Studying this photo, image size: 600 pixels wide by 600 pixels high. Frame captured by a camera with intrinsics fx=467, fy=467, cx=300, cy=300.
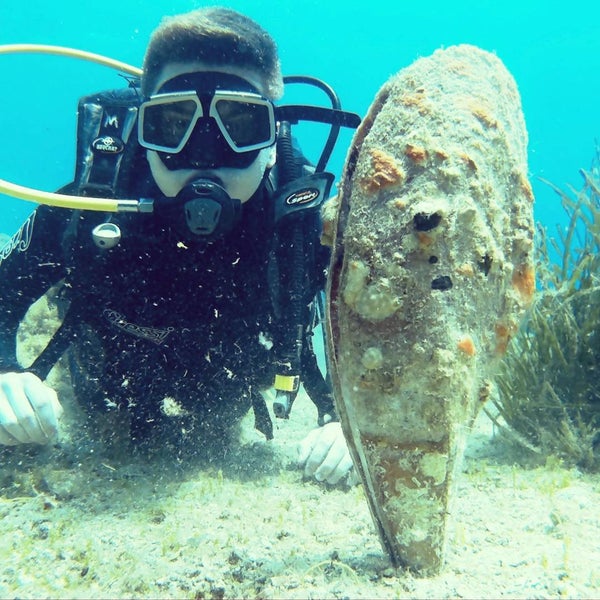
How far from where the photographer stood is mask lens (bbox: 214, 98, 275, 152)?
10.1 feet

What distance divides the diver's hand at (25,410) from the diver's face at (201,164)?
1421mm

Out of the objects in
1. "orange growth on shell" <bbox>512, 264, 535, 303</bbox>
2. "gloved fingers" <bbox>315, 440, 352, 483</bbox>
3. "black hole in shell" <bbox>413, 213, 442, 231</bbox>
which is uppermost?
"black hole in shell" <bbox>413, 213, 442, 231</bbox>

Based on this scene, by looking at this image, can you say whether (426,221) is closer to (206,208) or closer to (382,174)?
(382,174)

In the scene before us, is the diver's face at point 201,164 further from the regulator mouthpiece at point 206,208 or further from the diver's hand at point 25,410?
the diver's hand at point 25,410

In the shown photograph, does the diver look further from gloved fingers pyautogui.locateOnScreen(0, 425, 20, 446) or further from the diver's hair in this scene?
gloved fingers pyautogui.locateOnScreen(0, 425, 20, 446)

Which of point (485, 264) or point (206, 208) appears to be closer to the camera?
point (485, 264)

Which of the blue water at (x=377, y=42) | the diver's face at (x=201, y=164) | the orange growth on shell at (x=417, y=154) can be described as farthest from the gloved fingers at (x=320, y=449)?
the blue water at (x=377, y=42)

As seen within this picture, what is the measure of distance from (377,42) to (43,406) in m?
84.8

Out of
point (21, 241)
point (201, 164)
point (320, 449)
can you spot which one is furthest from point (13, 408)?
point (201, 164)

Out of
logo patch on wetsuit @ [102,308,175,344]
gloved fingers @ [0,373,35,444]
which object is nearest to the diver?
logo patch on wetsuit @ [102,308,175,344]

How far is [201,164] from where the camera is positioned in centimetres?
302

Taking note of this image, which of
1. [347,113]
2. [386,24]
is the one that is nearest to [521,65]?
[386,24]

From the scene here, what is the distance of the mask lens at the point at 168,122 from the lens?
3027 mm

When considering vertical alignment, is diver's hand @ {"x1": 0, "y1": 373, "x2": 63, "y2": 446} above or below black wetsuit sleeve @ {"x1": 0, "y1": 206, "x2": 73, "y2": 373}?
below
